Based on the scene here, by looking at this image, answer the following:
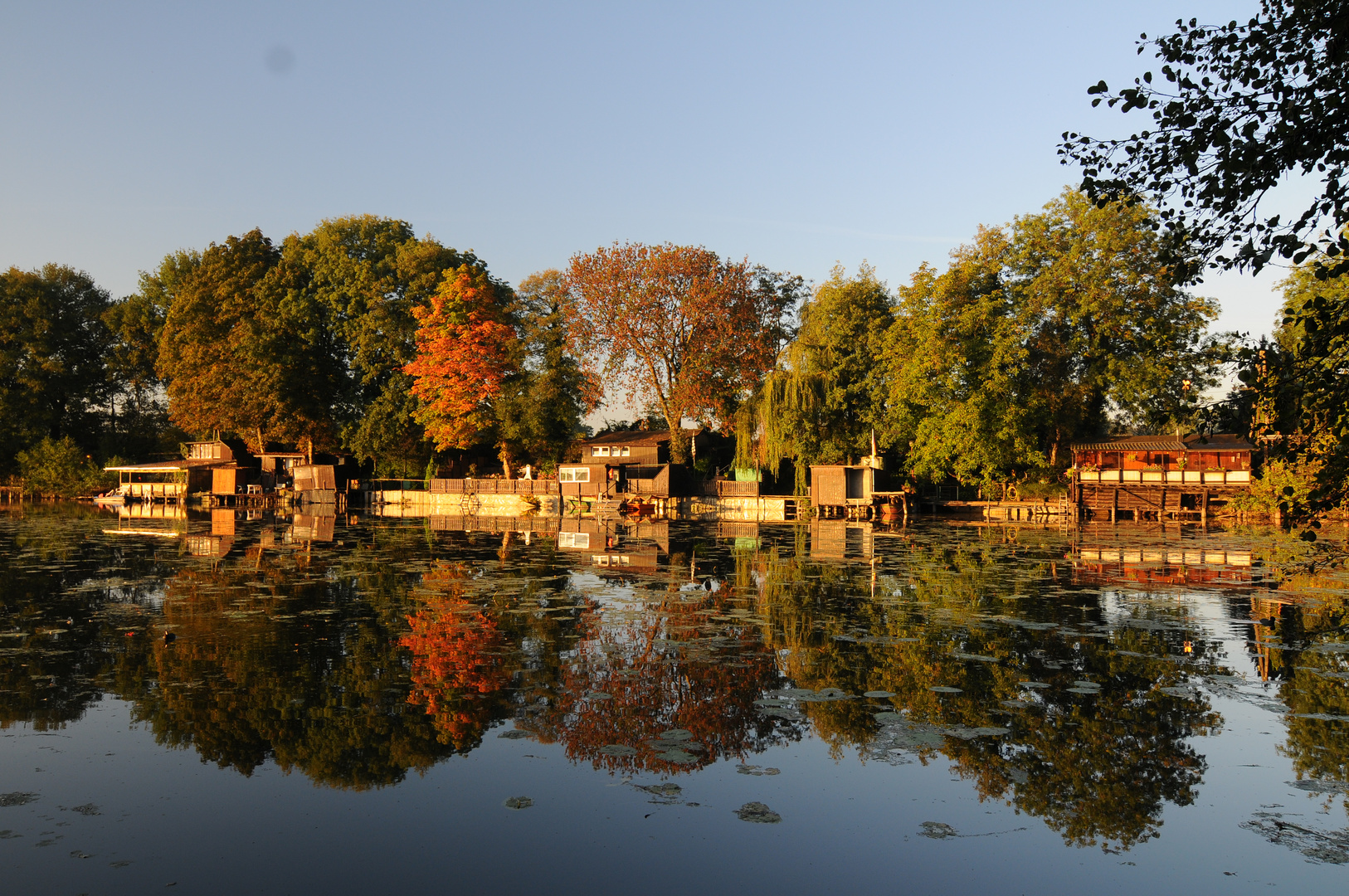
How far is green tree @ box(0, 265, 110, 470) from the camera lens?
2399 inches

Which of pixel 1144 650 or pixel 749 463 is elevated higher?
pixel 749 463

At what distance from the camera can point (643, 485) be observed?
159 ft

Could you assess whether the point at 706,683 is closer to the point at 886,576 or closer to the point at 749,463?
the point at 886,576

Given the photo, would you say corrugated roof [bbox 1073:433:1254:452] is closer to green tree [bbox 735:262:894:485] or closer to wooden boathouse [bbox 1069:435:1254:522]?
wooden boathouse [bbox 1069:435:1254:522]

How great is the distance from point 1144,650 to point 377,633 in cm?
990

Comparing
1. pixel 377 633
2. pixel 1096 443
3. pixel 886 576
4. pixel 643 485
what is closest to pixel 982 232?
pixel 1096 443

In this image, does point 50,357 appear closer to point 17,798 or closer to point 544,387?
point 544,387

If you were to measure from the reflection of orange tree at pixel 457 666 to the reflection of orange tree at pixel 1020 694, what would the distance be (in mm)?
3131

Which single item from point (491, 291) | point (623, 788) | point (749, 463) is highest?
point (491, 291)

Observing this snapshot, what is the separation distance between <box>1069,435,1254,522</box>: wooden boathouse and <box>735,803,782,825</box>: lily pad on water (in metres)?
39.7

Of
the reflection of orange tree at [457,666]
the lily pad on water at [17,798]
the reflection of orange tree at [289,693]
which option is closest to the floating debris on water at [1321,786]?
the reflection of orange tree at [457,666]

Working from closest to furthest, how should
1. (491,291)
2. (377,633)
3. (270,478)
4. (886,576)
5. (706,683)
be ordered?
(706,683)
(377,633)
(886,576)
(491,291)
(270,478)

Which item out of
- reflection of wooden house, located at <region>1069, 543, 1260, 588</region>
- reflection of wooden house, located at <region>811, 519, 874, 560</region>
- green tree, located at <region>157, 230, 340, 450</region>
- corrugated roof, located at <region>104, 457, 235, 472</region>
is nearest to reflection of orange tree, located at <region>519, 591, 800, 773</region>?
reflection of wooden house, located at <region>1069, 543, 1260, 588</region>

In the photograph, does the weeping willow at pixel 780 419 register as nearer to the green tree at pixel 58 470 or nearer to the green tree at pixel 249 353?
the green tree at pixel 249 353
